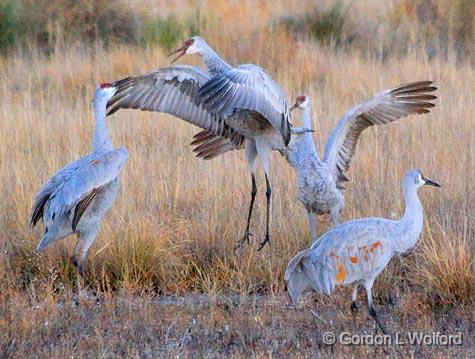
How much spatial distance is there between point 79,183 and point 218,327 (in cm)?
135

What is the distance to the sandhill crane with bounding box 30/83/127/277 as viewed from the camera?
6.66m

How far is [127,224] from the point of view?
730 cm

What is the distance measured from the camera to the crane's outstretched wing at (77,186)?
6.64 m

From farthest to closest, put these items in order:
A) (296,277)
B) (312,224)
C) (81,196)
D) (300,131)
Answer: (300,131) → (312,224) → (81,196) → (296,277)

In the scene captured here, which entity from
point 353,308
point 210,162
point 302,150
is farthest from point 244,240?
point 210,162

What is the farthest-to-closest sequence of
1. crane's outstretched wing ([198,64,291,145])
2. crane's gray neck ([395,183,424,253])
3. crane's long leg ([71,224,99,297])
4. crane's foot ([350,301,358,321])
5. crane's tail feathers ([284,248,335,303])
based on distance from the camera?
crane's outstretched wing ([198,64,291,145]), crane's long leg ([71,224,99,297]), crane's foot ([350,301,358,321]), crane's gray neck ([395,183,424,253]), crane's tail feathers ([284,248,335,303])

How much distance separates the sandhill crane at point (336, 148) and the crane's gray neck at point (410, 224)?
3.72 feet

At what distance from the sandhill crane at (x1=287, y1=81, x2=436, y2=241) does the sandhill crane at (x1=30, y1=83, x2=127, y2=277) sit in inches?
50.2

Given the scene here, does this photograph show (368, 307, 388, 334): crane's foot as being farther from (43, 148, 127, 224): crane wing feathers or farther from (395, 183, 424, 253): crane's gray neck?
(43, 148, 127, 224): crane wing feathers

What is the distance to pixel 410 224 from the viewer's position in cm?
605

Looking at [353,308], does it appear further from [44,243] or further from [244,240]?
[44,243]

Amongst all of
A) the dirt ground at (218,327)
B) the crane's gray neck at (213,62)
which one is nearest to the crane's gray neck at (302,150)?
the crane's gray neck at (213,62)

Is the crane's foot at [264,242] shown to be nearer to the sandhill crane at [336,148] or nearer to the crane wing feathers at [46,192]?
the sandhill crane at [336,148]

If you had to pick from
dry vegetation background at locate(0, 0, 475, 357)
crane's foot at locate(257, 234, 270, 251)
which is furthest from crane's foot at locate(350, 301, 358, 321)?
crane's foot at locate(257, 234, 270, 251)
